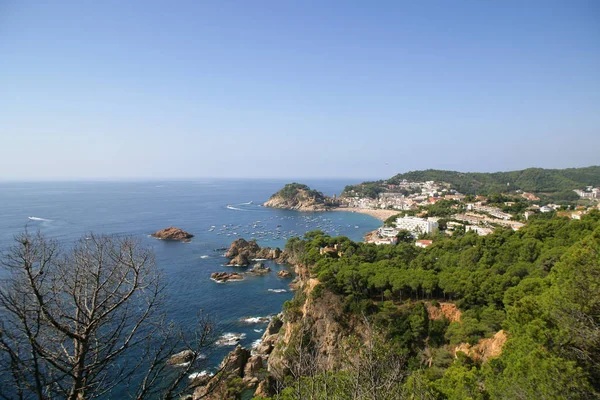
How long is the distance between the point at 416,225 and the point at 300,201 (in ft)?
123

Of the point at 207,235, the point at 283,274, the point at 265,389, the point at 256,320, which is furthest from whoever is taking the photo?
the point at 207,235

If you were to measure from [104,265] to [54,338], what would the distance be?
2.93ft

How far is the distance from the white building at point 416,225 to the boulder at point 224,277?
23966 mm

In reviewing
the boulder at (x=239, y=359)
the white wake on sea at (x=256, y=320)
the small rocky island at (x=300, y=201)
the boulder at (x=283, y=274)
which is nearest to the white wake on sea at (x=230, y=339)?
the white wake on sea at (x=256, y=320)

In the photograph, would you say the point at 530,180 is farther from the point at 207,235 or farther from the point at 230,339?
the point at 230,339

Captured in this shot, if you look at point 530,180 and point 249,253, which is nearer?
point 249,253

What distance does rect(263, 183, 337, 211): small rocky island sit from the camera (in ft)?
246

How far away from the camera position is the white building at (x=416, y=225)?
40125 mm

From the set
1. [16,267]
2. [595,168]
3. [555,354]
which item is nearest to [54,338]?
[16,267]

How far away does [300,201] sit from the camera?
254 feet

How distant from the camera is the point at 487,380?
7.66m

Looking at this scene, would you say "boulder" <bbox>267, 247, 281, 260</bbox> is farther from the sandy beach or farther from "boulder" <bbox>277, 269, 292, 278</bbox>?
the sandy beach

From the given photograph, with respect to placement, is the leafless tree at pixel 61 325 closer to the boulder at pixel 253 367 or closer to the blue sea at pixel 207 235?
the blue sea at pixel 207 235

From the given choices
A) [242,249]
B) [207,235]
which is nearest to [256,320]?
[242,249]
